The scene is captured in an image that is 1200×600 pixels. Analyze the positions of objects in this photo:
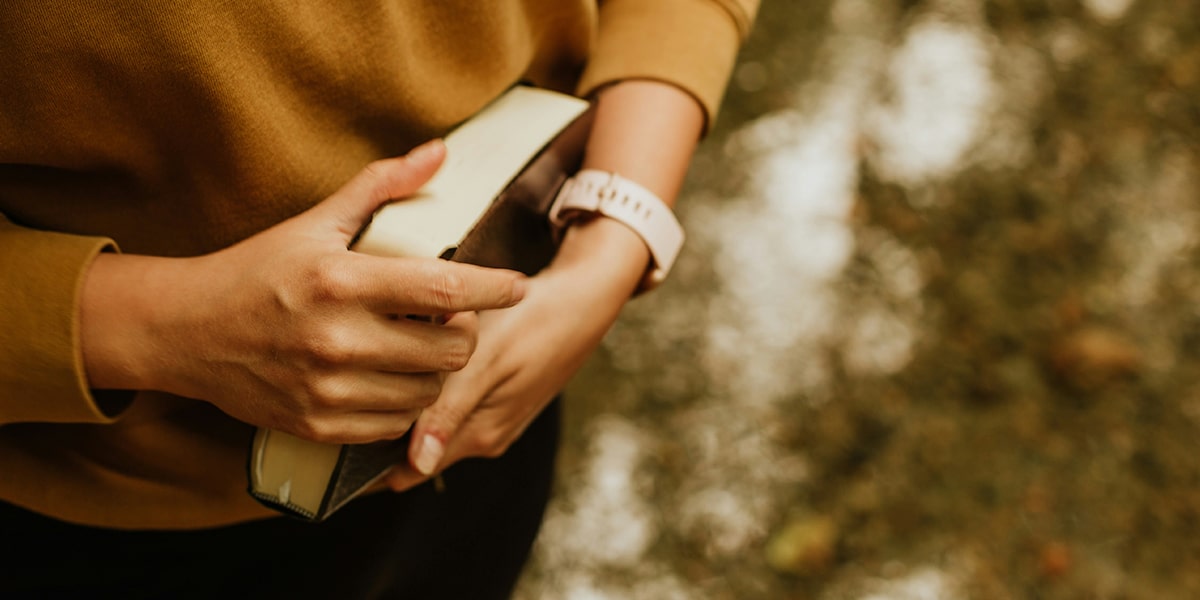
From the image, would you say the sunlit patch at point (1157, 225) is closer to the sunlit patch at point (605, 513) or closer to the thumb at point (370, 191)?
the sunlit patch at point (605, 513)

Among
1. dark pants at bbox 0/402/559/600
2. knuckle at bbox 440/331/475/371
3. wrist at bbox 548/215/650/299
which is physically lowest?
dark pants at bbox 0/402/559/600

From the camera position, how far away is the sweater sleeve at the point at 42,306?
492mm

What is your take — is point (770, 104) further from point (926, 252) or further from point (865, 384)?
point (865, 384)

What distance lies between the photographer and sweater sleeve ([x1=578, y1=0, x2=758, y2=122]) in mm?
738

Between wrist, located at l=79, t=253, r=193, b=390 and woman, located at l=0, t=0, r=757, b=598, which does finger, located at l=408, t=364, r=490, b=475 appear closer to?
woman, located at l=0, t=0, r=757, b=598

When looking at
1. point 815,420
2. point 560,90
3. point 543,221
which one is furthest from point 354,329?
point 815,420

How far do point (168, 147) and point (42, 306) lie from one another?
12 cm

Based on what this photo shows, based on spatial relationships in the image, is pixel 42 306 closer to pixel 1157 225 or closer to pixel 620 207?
pixel 620 207

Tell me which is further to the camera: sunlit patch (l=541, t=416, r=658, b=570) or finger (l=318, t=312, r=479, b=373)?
sunlit patch (l=541, t=416, r=658, b=570)

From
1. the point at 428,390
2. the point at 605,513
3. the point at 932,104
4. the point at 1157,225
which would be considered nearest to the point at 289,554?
the point at 428,390

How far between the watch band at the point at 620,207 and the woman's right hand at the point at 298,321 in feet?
0.59

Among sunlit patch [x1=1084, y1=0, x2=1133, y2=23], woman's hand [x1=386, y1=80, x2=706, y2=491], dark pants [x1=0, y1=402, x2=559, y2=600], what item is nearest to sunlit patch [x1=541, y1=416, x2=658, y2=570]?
dark pants [x1=0, y1=402, x2=559, y2=600]

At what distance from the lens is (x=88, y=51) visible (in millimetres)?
443

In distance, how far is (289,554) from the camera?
0.70 meters
